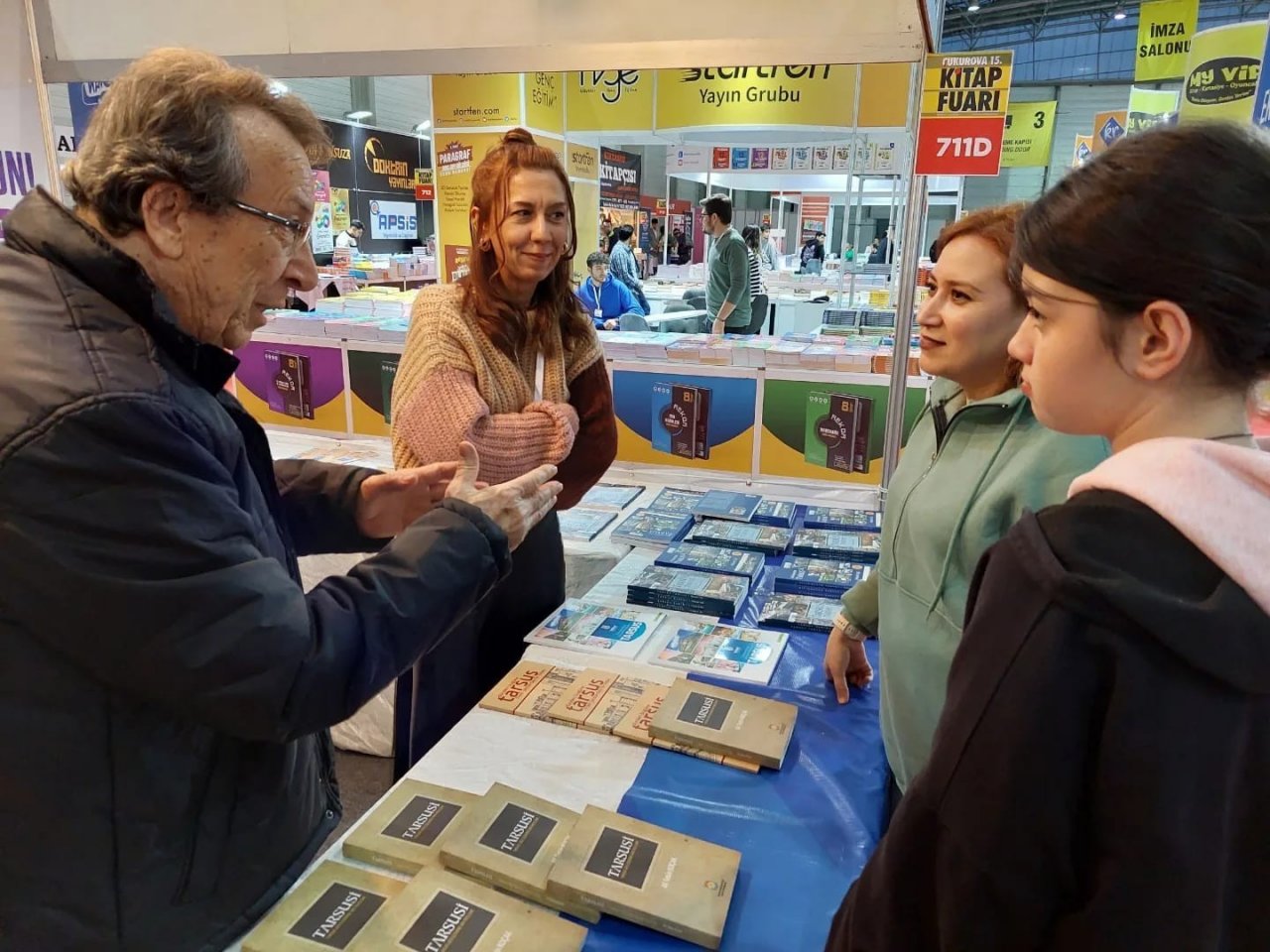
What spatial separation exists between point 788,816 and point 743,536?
1197 millimetres

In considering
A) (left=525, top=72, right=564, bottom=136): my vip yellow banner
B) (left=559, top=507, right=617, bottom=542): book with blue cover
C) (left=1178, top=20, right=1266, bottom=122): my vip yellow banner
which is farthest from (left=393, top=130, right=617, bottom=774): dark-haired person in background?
(left=525, top=72, right=564, bottom=136): my vip yellow banner

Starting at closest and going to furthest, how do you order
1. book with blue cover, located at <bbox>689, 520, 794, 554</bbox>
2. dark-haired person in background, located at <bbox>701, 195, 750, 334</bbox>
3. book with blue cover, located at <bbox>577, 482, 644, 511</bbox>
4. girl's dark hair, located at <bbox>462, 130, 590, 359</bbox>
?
girl's dark hair, located at <bbox>462, 130, 590, 359</bbox>, book with blue cover, located at <bbox>689, 520, 794, 554</bbox>, book with blue cover, located at <bbox>577, 482, 644, 511</bbox>, dark-haired person in background, located at <bbox>701, 195, 750, 334</bbox>

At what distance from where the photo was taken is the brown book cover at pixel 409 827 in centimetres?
114

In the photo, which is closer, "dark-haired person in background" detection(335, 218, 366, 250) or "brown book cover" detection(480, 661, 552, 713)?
"brown book cover" detection(480, 661, 552, 713)

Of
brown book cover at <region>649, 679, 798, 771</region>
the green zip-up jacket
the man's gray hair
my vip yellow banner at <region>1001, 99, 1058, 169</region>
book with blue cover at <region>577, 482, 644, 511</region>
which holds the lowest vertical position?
book with blue cover at <region>577, 482, 644, 511</region>

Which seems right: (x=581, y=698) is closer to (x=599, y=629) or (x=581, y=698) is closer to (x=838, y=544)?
(x=599, y=629)

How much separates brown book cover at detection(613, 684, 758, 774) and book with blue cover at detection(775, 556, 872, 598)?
2.03 feet

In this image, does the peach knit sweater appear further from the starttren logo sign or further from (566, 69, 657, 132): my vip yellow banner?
the starttren logo sign

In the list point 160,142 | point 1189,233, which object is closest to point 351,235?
point 160,142

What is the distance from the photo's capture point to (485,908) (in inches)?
41.0

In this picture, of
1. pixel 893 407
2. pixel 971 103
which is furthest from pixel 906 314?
pixel 971 103

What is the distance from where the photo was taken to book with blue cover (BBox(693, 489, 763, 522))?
104 inches

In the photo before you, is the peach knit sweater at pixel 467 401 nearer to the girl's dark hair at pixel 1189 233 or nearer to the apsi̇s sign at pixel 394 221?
the girl's dark hair at pixel 1189 233

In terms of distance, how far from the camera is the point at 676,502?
283cm
